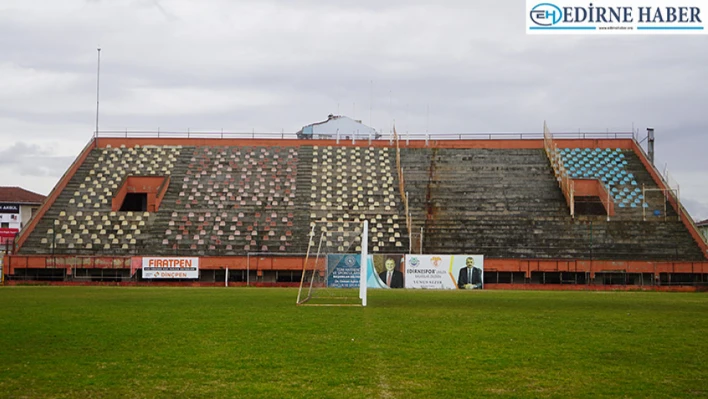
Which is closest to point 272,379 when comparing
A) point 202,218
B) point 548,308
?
point 548,308

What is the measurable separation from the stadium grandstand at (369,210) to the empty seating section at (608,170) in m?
0.15

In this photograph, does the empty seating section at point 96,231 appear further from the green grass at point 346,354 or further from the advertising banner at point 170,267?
the green grass at point 346,354

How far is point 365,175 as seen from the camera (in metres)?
66.5

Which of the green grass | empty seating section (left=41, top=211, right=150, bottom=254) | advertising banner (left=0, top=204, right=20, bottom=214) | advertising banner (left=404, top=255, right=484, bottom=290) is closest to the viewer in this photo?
the green grass

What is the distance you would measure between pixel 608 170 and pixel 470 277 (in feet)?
79.3

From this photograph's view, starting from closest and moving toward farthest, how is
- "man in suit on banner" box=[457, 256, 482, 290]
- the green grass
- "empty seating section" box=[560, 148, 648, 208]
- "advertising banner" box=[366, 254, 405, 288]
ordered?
the green grass → "advertising banner" box=[366, 254, 405, 288] → "man in suit on banner" box=[457, 256, 482, 290] → "empty seating section" box=[560, 148, 648, 208]

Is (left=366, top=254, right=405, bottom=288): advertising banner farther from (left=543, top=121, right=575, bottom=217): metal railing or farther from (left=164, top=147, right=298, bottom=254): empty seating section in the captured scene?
(left=543, top=121, right=575, bottom=217): metal railing

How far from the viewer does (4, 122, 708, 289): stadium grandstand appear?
51.4m

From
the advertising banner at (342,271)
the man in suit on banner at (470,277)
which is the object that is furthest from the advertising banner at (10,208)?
the advertising banner at (342,271)

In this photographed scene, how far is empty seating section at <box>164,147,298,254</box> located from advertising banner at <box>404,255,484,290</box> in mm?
10756

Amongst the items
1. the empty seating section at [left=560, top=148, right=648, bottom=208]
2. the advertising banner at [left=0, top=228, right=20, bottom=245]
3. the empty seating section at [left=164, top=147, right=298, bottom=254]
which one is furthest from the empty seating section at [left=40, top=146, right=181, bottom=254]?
the empty seating section at [left=560, top=148, right=648, bottom=208]

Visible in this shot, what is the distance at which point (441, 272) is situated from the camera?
156ft

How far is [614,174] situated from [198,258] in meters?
34.7

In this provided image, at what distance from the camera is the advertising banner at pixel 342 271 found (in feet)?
117
